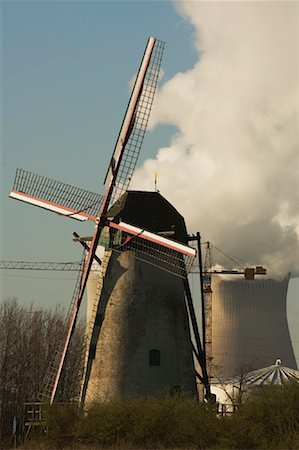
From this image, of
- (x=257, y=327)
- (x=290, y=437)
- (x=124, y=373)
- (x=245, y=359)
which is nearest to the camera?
(x=290, y=437)

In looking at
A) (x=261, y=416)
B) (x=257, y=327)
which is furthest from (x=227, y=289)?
(x=261, y=416)

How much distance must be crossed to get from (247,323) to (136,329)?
43.3 metres

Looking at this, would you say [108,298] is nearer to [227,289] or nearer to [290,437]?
[290,437]

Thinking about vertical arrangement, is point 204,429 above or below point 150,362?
below

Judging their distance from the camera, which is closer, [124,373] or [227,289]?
[124,373]

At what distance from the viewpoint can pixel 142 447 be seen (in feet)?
83.0

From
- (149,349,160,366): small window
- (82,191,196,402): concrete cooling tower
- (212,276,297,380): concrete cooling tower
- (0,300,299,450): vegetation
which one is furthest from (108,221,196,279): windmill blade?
(212,276,297,380): concrete cooling tower

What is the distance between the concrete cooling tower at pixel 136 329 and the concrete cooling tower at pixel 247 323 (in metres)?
41.1

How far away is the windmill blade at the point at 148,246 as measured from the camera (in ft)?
99.9

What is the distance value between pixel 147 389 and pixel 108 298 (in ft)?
11.2

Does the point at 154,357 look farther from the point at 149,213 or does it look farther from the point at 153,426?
the point at 149,213

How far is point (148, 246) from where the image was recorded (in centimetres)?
3078

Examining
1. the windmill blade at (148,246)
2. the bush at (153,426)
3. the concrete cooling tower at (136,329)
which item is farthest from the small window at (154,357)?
the bush at (153,426)

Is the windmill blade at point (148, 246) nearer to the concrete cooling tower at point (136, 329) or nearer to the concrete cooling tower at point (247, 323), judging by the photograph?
the concrete cooling tower at point (136, 329)
